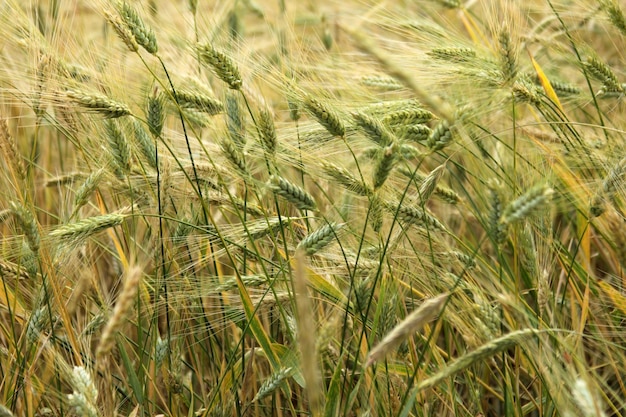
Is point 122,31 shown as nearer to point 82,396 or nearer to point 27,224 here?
point 27,224

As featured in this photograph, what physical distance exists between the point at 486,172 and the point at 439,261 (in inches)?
7.9

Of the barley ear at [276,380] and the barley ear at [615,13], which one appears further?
the barley ear at [615,13]

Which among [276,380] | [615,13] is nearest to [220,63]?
[276,380]

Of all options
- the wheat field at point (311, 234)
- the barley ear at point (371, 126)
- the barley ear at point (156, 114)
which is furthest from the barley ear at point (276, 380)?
the barley ear at point (156, 114)

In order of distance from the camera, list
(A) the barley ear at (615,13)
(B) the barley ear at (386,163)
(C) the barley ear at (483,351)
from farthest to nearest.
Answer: (A) the barley ear at (615,13), (B) the barley ear at (386,163), (C) the barley ear at (483,351)

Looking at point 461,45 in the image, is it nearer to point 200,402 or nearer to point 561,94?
point 561,94

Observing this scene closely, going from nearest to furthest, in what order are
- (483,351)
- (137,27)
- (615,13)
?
(483,351), (137,27), (615,13)

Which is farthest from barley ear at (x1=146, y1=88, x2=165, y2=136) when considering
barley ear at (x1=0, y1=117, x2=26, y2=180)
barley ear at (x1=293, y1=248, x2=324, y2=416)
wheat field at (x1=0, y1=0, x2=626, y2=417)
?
barley ear at (x1=293, y1=248, x2=324, y2=416)

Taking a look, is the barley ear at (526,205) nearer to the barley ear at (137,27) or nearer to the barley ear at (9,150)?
the barley ear at (137,27)

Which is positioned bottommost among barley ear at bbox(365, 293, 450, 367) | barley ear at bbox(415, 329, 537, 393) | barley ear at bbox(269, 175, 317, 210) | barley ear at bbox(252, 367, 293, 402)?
barley ear at bbox(252, 367, 293, 402)

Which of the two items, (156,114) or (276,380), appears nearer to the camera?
(276,380)

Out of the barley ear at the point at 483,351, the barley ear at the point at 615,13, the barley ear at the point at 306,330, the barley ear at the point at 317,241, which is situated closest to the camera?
the barley ear at the point at 306,330

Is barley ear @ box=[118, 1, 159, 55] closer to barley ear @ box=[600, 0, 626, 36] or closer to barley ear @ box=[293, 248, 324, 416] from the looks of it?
barley ear @ box=[293, 248, 324, 416]

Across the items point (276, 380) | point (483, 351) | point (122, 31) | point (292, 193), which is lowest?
point (276, 380)
